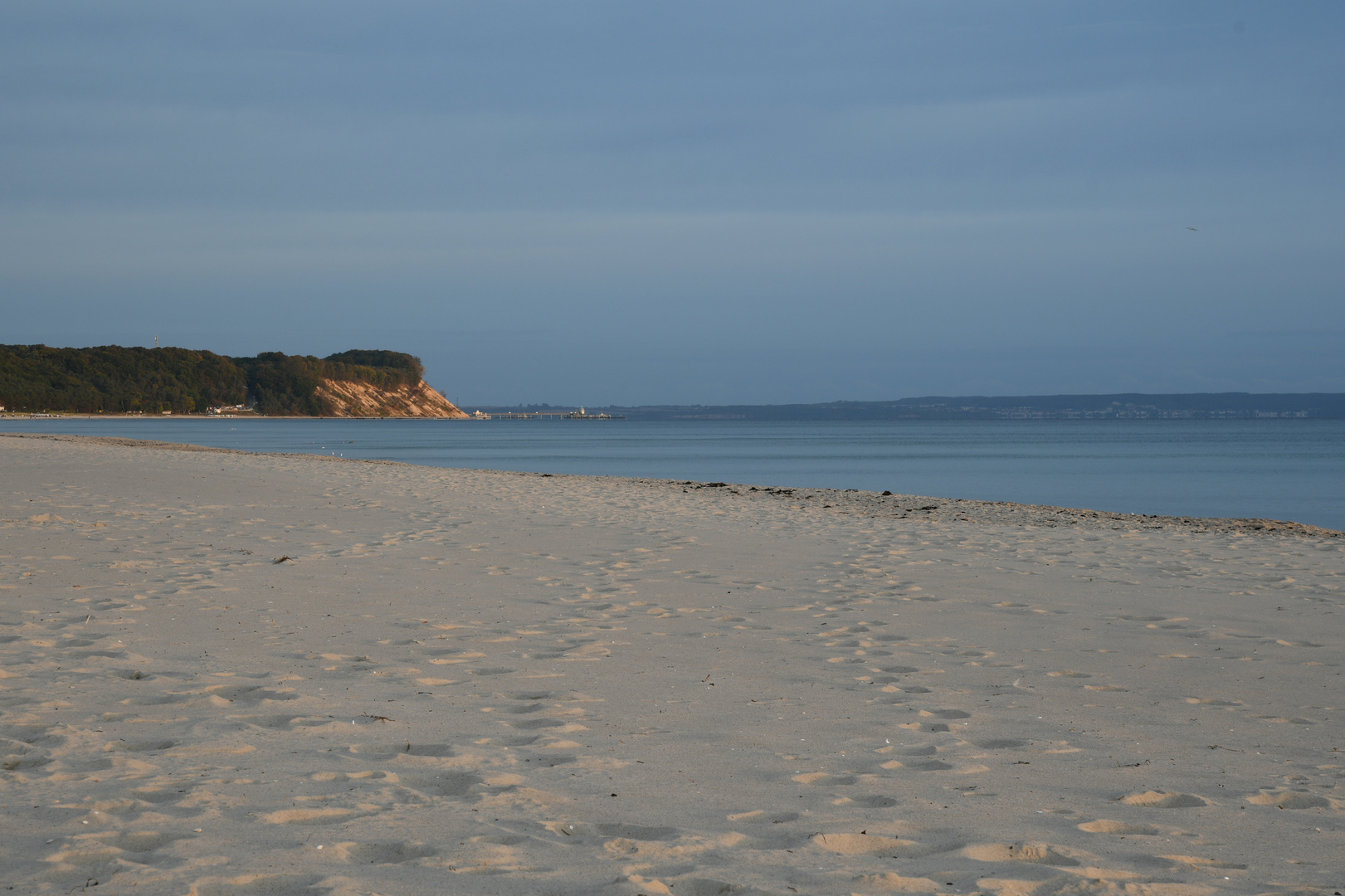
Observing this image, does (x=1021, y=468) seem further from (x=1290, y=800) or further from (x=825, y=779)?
(x=825, y=779)

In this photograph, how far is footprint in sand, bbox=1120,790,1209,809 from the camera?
12.4 ft

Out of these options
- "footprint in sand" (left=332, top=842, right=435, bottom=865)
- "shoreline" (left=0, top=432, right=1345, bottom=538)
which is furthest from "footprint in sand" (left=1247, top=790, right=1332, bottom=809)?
"shoreline" (left=0, top=432, right=1345, bottom=538)

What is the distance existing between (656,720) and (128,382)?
191 m

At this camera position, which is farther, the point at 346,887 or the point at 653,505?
the point at 653,505

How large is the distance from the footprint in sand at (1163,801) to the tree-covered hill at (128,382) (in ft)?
559

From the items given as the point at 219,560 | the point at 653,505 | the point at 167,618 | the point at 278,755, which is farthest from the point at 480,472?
the point at 278,755

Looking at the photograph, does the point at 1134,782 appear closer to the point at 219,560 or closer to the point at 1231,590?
the point at 1231,590

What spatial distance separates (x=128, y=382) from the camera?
561 feet

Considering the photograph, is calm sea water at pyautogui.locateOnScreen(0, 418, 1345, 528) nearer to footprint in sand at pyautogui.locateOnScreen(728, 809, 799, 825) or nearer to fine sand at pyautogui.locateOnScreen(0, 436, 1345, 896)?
fine sand at pyautogui.locateOnScreen(0, 436, 1345, 896)

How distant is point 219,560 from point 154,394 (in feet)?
606

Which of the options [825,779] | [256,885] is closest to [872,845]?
[825,779]

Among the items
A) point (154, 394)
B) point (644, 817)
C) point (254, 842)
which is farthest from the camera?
point (154, 394)

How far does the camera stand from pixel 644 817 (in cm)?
359

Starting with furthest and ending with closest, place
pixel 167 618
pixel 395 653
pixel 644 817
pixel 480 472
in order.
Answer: pixel 480 472, pixel 167 618, pixel 395 653, pixel 644 817
